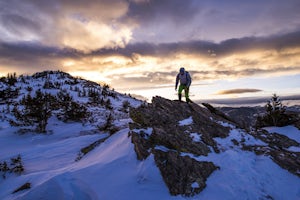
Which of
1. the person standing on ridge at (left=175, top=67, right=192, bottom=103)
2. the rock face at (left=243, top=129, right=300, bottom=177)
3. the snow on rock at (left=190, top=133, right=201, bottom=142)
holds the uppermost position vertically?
the person standing on ridge at (left=175, top=67, right=192, bottom=103)

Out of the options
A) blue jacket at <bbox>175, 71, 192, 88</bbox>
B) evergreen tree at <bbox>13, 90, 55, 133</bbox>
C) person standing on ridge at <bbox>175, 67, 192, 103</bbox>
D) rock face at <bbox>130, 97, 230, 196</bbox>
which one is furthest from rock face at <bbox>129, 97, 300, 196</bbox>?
evergreen tree at <bbox>13, 90, 55, 133</bbox>

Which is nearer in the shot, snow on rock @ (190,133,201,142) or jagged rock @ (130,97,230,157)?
jagged rock @ (130,97,230,157)

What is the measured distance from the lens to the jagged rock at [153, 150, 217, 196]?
6.00 m

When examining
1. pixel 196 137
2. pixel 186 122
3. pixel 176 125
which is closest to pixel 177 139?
pixel 196 137

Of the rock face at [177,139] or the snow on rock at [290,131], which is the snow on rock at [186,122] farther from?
the snow on rock at [290,131]

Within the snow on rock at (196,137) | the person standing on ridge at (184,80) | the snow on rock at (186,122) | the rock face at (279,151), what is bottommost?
the rock face at (279,151)

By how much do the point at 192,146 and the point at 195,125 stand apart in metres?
1.75

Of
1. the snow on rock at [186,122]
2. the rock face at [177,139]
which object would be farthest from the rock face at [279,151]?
the snow on rock at [186,122]

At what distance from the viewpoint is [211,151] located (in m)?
7.97

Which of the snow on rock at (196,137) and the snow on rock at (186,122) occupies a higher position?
the snow on rock at (186,122)

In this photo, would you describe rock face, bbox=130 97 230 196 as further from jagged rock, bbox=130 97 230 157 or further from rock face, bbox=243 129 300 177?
rock face, bbox=243 129 300 177

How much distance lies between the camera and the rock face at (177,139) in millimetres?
6297

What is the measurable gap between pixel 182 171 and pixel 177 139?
153 centimetres

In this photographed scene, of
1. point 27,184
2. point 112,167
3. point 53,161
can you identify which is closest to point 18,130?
point 53,161
